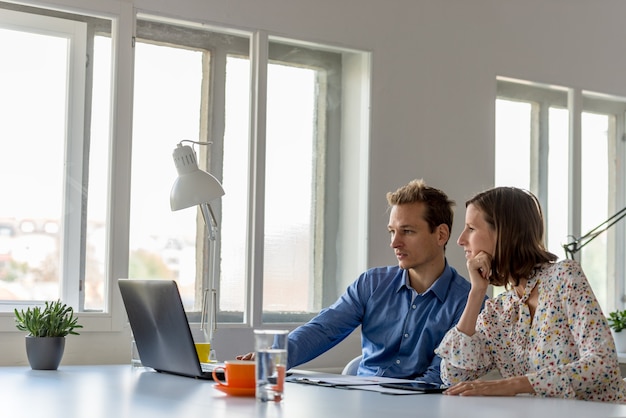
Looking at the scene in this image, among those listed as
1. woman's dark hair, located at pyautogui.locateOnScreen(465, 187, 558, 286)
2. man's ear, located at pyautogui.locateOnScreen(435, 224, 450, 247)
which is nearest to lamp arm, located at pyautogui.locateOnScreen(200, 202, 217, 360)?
man's ear, located at pyautogui.locateOnScreen(435, 224, 450, 247)

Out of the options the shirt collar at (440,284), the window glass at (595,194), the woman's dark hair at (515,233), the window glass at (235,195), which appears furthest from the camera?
the window glass at (595,194)

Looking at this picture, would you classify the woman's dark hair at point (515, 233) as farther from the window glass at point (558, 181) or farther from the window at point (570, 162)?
the window glass at point (558, 181)

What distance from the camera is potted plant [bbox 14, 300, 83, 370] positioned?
9.71ft

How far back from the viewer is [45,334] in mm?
3006

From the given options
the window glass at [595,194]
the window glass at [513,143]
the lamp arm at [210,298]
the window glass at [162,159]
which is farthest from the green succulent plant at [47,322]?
the window glass at [595,194]

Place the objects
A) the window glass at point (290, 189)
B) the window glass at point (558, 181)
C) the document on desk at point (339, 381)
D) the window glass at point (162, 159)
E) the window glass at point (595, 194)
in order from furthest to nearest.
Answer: the window glass at point (595, 194) < the window glass at point (558, 181) < the window glass at point (290, 189) < the window glass at point (162, 159) < the document on desk at point (339, 381)

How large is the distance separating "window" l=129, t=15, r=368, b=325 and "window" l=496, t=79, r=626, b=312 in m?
0.98

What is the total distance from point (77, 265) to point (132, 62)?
0.82 m

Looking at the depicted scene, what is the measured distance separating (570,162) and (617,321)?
Answer: 0.88 meters

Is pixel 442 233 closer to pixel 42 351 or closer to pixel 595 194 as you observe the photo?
pixel 42 351

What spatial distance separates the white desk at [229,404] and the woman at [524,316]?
0.62 feet

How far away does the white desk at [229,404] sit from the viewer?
1.85 meters

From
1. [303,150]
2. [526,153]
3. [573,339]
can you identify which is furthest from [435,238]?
[526,153]

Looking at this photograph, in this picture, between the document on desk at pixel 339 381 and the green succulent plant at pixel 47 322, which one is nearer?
the document on desk at pixel 339 381
